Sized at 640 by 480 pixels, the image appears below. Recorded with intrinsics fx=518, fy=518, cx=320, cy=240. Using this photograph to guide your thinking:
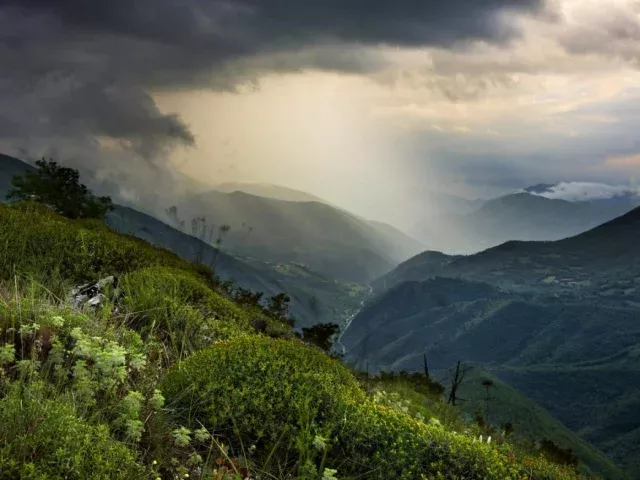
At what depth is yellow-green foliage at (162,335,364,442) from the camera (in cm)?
658

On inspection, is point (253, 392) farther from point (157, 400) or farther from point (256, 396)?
point (157, 400)

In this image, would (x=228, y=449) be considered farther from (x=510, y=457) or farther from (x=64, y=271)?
(x=64, y=271)

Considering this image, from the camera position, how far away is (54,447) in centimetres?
435

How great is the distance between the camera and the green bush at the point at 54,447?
13.6 feet

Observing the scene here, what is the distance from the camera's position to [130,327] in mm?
10312

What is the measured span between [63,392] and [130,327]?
4382mm

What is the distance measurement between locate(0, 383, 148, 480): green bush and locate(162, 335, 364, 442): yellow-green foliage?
5.88 ft

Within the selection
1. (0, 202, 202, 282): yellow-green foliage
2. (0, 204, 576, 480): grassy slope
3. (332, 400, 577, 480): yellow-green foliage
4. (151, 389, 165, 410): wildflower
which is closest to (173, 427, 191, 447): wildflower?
(0, 204, 576, 480): grassy slope

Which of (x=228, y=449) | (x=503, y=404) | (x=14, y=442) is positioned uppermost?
(x=14, y=442)

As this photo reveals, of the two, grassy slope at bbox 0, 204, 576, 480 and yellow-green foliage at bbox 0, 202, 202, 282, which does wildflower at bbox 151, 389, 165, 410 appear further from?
yellow-green foliage at bbox 0, 202, 202, 282

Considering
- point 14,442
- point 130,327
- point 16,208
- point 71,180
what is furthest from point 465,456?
point 71,180

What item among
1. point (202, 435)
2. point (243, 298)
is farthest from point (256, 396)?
point (243, 298)

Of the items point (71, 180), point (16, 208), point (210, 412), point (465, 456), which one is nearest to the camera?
point (465, 456)

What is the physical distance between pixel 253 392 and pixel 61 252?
28.0 feet
